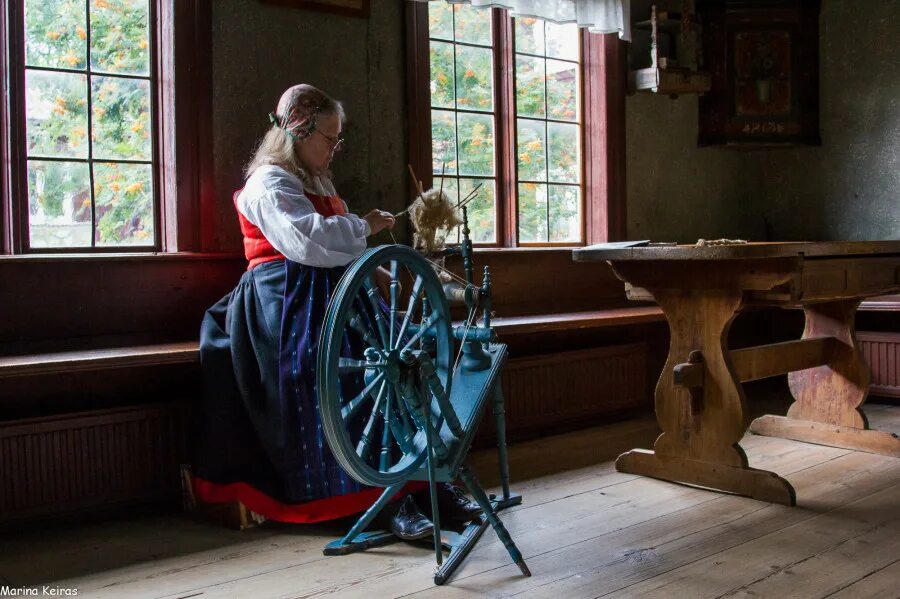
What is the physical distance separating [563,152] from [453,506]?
113 inches

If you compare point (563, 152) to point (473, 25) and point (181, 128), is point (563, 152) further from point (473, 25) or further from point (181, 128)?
point (181, 128)

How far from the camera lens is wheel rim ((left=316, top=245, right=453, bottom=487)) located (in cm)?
213

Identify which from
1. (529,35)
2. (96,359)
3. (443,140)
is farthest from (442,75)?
(96,359)

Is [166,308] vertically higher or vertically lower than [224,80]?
lower

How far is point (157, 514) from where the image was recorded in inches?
130

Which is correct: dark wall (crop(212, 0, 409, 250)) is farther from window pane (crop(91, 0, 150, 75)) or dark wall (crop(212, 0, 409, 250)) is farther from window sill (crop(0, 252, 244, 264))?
window pane (crop(91, 0, 150, 75))

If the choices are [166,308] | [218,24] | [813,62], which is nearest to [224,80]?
[218,24]

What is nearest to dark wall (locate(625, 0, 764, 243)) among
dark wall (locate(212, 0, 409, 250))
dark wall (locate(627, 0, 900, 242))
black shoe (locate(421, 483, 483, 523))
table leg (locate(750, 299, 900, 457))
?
dark wall (locate(627, 0, 900, 242))

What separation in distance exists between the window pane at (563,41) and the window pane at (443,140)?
0.91 metres

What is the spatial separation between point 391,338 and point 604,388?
2.83 metres

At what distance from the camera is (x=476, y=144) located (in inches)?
189

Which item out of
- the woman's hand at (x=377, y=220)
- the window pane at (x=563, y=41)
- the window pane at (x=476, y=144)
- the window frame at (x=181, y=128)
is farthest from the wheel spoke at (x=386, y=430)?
the window pane at (x=563, y=41)

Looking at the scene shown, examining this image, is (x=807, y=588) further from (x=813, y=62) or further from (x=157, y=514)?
(x=813, y=62)

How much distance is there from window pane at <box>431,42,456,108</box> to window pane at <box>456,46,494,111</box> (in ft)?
0.16
